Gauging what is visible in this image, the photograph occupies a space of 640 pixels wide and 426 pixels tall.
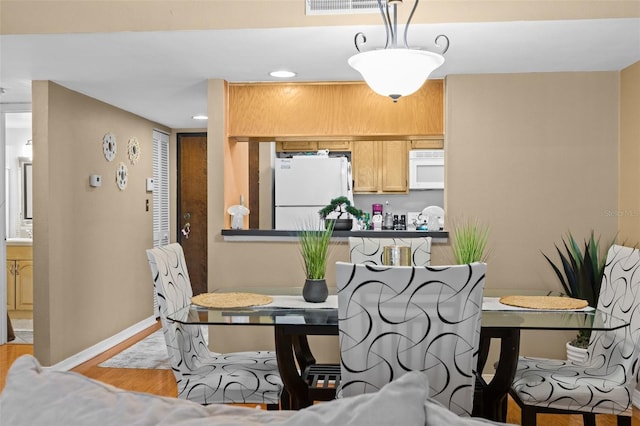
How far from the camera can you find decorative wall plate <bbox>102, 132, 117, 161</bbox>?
5.21 metres

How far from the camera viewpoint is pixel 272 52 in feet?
11.7

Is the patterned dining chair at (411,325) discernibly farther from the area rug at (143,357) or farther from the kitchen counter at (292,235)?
the area rug at (143,357)

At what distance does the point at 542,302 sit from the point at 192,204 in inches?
191

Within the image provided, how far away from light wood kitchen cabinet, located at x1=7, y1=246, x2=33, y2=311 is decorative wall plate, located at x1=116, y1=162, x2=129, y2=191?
126 cm

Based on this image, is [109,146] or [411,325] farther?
[109,146]

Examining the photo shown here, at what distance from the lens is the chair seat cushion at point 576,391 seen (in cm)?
241

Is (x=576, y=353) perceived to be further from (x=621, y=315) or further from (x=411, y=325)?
(x=411, y=325)

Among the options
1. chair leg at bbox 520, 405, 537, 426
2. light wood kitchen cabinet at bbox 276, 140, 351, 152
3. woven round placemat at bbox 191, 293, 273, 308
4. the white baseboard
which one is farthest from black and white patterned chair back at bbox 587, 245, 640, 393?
light wood kitchen cabinet at bbox 276, 140, 351, 152

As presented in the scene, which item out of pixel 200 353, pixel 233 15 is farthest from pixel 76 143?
pixel 200 353

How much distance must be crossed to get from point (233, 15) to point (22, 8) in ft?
3.89

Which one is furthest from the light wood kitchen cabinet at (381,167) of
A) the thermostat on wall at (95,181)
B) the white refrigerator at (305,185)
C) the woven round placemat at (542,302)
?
the woven round placemat at (542,302)

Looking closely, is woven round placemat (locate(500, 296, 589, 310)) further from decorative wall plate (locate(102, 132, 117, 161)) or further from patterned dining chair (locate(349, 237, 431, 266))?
decorative wall plate (locate(102, 132, 117, 161))

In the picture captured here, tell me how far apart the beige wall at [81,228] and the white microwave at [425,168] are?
2.92 meters

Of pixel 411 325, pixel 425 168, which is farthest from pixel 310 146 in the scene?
pixel 411 325
